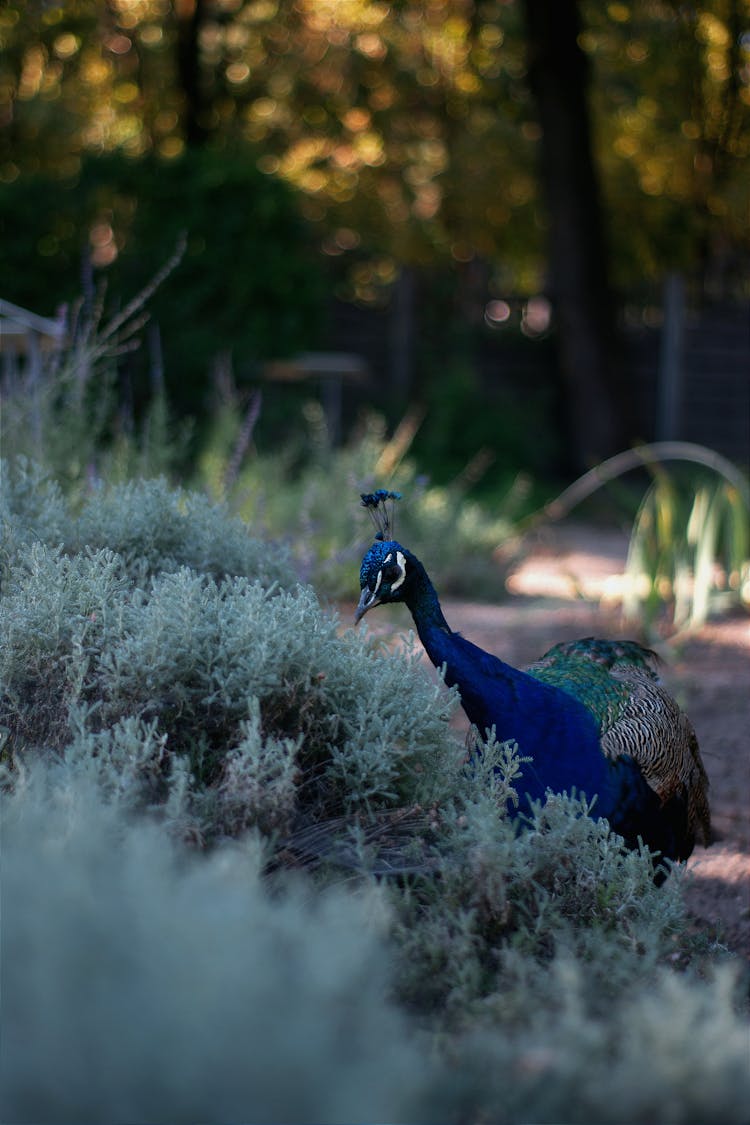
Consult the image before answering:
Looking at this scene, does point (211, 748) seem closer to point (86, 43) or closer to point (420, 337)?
point (420, 337)

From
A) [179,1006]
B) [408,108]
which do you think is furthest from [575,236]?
[179,1006]

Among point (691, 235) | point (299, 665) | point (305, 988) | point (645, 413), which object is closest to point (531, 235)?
point (691, 235)

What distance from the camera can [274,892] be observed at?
76.6 inches

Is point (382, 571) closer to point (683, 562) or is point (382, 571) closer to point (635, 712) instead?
point (635, 712)

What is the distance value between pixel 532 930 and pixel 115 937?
95cm

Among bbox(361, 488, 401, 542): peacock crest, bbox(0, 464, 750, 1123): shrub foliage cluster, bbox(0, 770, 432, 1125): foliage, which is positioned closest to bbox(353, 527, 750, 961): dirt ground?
bbox(361, 488, 401, 542): peacock crest

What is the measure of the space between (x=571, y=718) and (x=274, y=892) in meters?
0.92

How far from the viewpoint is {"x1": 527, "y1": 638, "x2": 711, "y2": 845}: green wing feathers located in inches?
109

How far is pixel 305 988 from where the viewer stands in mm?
1312

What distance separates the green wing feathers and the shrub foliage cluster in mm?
352

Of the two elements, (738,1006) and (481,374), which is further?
(481,374)

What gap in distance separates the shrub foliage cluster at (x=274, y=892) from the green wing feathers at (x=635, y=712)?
1.15 ft

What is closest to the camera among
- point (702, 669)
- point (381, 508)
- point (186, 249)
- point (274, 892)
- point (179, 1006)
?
point (179, 1006)

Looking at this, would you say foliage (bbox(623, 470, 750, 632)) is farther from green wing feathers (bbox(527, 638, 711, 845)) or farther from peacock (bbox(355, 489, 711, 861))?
peacock (bbox(355, 489, 711, 861))
